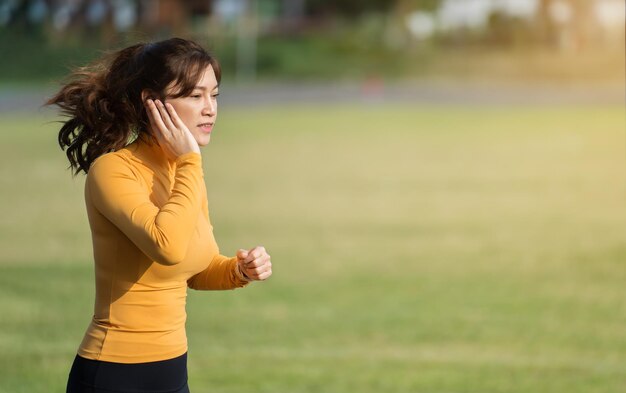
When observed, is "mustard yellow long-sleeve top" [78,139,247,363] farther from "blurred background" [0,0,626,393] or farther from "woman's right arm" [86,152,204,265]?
"blurred background" [0,0,626,393]

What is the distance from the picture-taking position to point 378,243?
1351cm

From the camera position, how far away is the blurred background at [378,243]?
7.83m

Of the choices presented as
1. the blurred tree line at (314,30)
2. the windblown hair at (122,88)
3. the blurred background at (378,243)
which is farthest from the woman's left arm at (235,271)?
the blurred tree line at (314,30)

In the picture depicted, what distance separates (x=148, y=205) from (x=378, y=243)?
33.2ft

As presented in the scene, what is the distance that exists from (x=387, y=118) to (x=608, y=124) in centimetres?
586

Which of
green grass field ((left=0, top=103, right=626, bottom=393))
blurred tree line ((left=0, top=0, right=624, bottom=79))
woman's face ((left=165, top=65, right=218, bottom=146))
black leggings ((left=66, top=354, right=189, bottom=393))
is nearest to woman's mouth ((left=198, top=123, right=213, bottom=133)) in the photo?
woman's face ((left=165, top=65, right=218, bottom=146))

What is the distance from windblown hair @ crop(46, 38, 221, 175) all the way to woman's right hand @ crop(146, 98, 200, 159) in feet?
0.14

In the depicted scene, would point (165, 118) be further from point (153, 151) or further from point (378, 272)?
point (378, 272)

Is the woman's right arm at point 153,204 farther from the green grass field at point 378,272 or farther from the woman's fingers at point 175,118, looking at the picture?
the green grass field at point 378,272

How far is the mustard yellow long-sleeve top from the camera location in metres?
3.43

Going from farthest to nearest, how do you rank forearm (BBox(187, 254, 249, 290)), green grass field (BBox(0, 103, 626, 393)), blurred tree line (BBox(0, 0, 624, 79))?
blurred tree line (BBox(0, 0, 624, 79)), green grass field (BBox(0, 103, 626, 393)), forearm (BBox(187, 254, 249, 290))

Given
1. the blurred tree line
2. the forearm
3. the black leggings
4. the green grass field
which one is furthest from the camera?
the blurred tree line

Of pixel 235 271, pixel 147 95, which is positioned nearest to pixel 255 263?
pixel 235 271

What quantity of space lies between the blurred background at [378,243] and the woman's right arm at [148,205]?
79 centimetres
